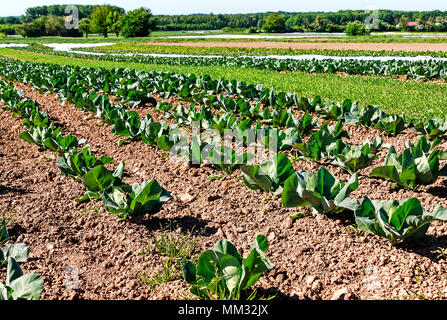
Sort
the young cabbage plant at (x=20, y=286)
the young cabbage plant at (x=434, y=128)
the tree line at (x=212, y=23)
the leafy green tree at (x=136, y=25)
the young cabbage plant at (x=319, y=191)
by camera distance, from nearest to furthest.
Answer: the young cabbage plant at (x=20, y=286)
the young cabbage plant at (x=319, y=191)
the young cabbage plant at (x=434, y=128)
the leafy green tree at (x=136, y=25)
the tree line at (x=212, y=23)

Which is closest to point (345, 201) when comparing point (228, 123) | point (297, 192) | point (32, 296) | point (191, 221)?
point (297, 192)

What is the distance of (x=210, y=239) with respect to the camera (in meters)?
3.37

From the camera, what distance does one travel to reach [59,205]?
3984mm

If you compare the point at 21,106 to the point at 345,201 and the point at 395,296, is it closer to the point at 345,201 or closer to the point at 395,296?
the point at 345,201

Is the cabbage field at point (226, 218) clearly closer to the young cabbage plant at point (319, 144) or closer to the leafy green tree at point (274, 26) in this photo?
the young cabbage plant at point (319, 144)

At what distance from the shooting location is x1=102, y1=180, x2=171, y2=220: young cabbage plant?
10.9 feet

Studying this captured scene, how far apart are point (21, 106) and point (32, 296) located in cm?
688

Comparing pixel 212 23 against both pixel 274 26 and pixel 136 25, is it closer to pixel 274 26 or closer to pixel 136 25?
pixel 274 26

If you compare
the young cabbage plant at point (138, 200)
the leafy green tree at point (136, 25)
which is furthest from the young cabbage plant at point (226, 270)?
the leafy green tree at point (136, 25)

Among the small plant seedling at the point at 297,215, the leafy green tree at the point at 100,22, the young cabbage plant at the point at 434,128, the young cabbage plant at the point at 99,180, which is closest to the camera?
the small plant seedling at the point at 297,215

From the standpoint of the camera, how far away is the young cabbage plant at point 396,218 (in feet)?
8.63

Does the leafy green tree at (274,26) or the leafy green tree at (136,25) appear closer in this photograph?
the leafy green tree at (136,25)

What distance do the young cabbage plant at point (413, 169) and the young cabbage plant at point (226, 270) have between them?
1.92 metres

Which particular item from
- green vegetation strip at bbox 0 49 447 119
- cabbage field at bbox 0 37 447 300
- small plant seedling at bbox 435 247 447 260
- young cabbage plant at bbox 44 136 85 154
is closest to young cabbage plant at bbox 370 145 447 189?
cabbage field at bbox 0 37 447 300
